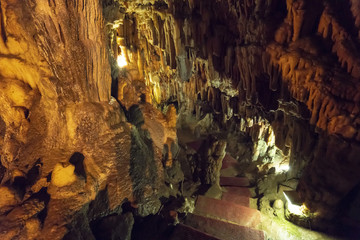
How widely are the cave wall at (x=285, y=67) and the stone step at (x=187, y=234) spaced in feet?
11.1

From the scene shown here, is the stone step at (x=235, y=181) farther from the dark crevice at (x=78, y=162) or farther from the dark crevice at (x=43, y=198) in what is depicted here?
the dark crevice at (x=43, y=198)

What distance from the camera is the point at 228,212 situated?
6875 millimetres

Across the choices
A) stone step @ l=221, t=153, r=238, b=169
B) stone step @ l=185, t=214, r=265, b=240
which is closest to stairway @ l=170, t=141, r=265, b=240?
stone step @ l=185, t=214, r=265, b=240

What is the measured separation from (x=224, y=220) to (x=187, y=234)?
1673 millimetres

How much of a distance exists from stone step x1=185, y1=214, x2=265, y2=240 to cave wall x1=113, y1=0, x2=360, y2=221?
6.77 ft

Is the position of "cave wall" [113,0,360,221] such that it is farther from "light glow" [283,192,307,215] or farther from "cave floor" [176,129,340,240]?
"cave floor" [176,129,340,240]

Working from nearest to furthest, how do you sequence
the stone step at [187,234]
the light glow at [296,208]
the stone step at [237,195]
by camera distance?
the stone step at [187,234] < the light glow at [296,208] < the stone step at [237,195]

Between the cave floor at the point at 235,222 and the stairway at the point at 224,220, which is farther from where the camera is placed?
the cave floor at the point at 235,222

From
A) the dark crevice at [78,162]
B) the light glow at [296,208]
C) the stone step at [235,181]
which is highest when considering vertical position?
the dark crevice at [78,162]

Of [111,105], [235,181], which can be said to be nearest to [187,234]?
[111,105]

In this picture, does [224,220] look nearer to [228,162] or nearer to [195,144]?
[228,162]

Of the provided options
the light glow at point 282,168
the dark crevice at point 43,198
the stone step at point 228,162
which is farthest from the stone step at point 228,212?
the dark crevice at point 43,198

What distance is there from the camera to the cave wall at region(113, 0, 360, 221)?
5320 millimetres

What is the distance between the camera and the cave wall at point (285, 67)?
532 cm
